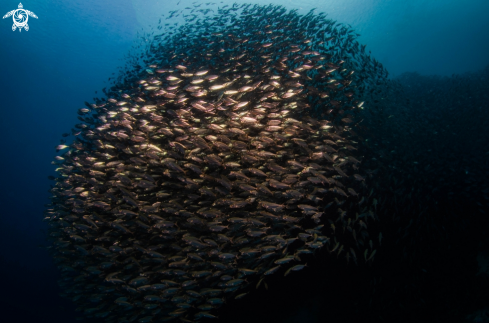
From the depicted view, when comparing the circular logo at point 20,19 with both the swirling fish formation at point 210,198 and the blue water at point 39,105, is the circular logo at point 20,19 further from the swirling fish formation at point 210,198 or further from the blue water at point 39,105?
the swirling fish formation at point 210,198

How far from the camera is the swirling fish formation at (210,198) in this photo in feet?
16.6

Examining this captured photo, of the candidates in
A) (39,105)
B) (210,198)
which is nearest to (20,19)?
(39,105)

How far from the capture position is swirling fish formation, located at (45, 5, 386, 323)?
5055mm

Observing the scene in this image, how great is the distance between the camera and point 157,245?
545 cm

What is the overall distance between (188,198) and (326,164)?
3676 millimetres

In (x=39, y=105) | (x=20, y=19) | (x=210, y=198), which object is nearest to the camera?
(x=210, y=198)

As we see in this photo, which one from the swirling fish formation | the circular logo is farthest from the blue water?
the swirling fish formation

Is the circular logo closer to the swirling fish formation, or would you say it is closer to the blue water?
the blue water

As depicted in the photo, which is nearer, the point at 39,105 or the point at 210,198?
the point at 210,198

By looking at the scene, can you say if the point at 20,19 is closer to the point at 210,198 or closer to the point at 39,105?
the point at 39,105

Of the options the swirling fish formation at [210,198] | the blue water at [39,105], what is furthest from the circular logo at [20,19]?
the swirling fish formation at [210,198]

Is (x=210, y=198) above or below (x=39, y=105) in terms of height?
below

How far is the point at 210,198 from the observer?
531 centimetres

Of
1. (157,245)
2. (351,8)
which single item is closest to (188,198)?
(157,245)
